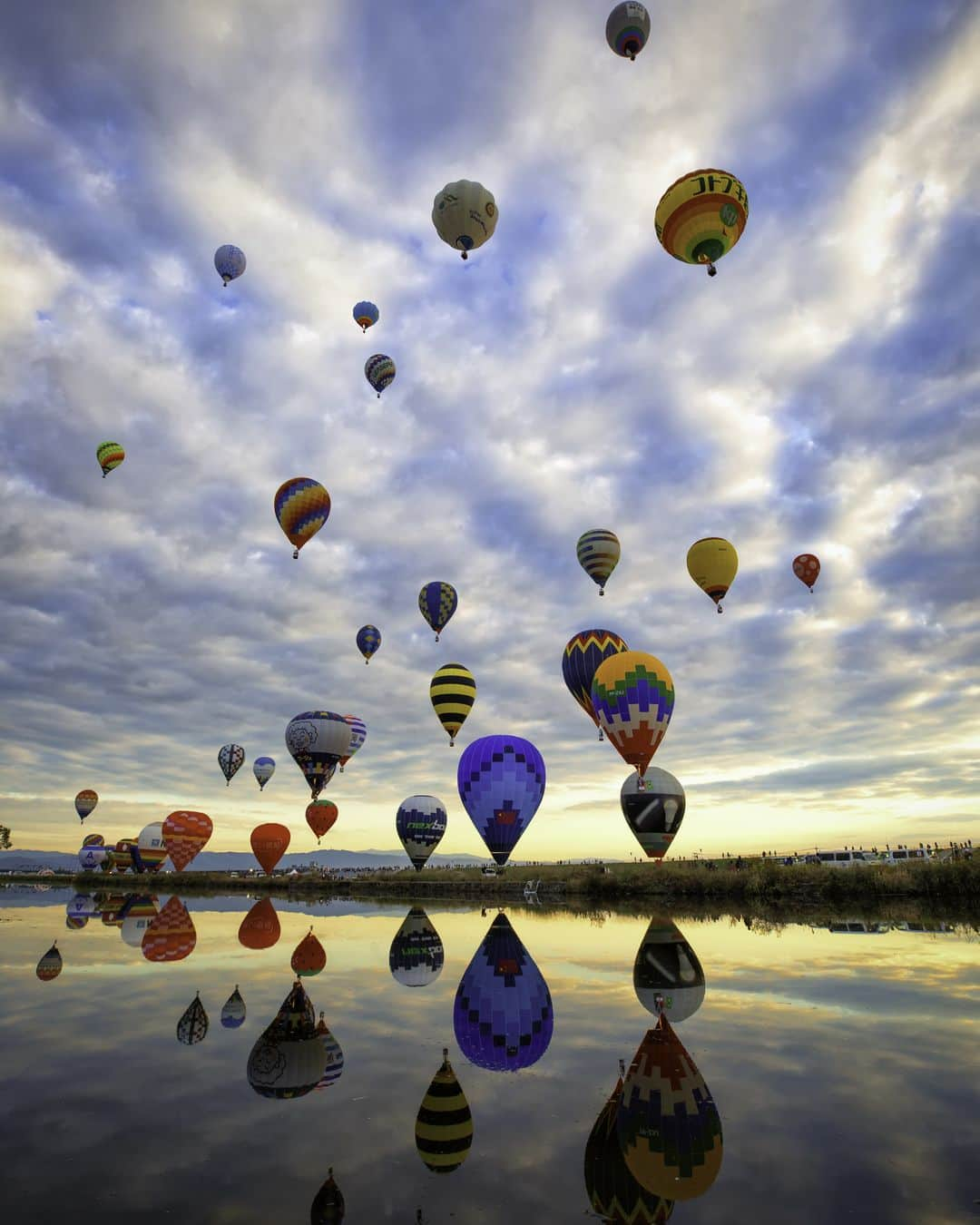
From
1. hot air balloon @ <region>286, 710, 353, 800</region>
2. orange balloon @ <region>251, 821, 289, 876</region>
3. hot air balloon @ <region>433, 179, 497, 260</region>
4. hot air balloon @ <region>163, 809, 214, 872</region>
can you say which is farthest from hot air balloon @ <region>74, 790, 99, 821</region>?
hot air balloon @ <region>433, 179, 497, 260</region>

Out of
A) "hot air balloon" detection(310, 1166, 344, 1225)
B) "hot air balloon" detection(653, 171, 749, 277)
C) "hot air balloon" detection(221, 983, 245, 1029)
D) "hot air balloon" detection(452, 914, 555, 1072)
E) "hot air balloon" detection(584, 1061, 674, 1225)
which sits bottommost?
"hot air balloon" detection(310, 1166, 344, 1225)

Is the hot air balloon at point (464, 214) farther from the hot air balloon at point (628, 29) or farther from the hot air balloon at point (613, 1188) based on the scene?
the hot air balloon at point (613, 1188)

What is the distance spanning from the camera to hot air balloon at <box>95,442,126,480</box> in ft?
126

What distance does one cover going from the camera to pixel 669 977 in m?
13.3

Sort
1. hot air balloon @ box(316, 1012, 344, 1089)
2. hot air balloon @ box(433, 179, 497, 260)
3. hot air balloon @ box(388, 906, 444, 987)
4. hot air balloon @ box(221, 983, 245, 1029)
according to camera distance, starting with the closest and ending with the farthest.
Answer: hot air balloon @ box(316, 1012, 344, 1089)
hot air balloon @ box(221, 983, 245, 1029)
hot air balloon @ box(388, 906, 444, 987)
hot air balloon @ box(433, 179, 497, 260)

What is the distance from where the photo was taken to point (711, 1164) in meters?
5.88

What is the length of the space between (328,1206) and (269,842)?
41058 millimetres

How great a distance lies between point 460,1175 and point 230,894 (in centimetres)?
4480

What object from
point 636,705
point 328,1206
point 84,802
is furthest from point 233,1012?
point 84,802

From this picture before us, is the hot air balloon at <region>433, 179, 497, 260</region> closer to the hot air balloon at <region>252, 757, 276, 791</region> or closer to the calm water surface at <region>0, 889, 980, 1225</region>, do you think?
the calm water surface at <region>0, 889, 980, 1225</region>

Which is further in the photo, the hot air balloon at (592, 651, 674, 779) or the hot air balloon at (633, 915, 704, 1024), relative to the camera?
the hot air balloon at (592, 651, 674, 779)

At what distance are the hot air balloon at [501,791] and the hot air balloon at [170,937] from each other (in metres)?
11.9

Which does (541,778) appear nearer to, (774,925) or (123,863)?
(774,925)

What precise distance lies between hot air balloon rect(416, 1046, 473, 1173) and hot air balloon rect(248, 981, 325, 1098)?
1.50 meters
